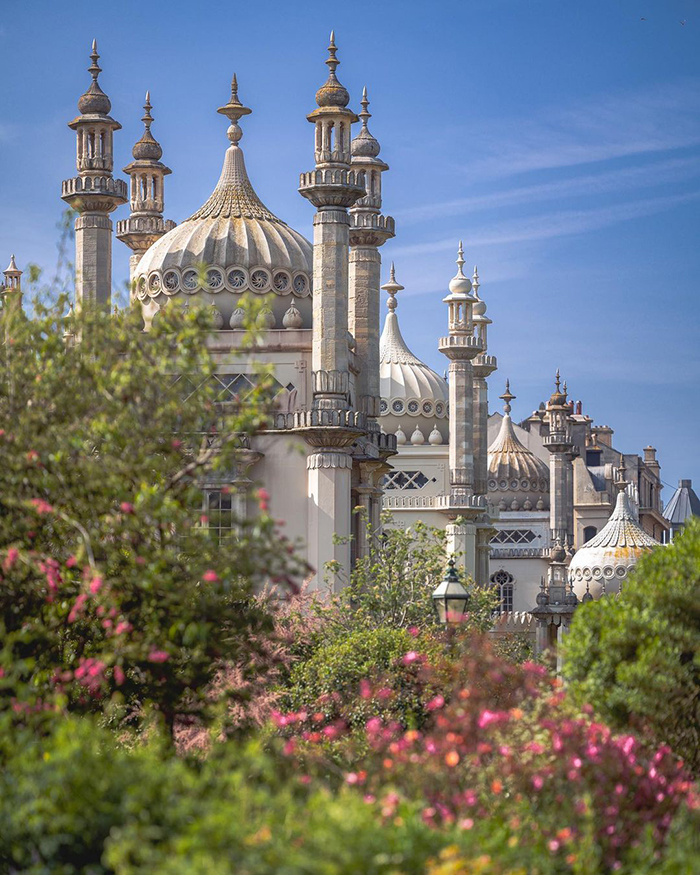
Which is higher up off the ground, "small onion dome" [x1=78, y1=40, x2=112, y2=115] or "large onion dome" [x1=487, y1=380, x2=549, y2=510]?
"small onion dome" [x1=78, y1=40, x2=112, y2=115]

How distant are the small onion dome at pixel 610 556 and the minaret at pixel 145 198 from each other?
23.1 meters

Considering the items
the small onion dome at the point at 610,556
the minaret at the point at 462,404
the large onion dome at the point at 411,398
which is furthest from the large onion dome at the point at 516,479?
the minaret at the point at 462,404

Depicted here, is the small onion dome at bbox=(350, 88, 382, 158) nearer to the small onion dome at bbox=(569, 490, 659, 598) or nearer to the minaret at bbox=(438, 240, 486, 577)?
the minaret at bbox=(438, 240, 486, 577)


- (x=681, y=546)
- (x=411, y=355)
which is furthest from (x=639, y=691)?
(x=411, y=355)

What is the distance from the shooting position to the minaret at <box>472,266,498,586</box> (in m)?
61.6

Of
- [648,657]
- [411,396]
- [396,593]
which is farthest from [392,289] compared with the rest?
[648,657]

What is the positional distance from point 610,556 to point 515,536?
19269mm

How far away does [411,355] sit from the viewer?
77188 mm

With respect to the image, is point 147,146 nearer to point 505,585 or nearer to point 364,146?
point 364,146

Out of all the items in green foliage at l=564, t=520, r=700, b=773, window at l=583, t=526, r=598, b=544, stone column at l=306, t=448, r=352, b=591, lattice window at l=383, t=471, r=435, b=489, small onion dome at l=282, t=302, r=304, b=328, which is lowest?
green foliage at l=564, t=520, r=700, b=773

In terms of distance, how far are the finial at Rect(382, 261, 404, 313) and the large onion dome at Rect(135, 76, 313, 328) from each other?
1143 inches

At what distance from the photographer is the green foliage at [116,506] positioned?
55.9ft

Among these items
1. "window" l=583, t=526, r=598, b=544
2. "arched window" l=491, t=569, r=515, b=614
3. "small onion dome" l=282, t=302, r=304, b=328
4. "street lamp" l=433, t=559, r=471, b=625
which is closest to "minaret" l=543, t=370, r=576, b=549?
"arched window" l=491, t=569, r=515, b=614

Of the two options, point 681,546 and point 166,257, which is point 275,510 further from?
point 681,546
